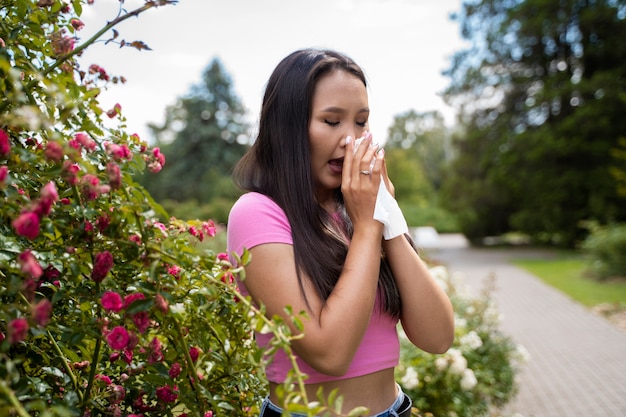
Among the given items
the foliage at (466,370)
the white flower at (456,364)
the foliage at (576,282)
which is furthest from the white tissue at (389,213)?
the foliage at (576,282)

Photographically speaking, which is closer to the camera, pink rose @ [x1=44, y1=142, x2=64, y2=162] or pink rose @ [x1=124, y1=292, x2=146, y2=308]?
pink rose @ [x1=44, y1=142, x2=64, y2=162]

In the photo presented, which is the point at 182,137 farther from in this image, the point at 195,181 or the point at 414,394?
the point at 414,394

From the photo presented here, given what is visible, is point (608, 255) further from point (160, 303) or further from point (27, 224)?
point (27, 224)

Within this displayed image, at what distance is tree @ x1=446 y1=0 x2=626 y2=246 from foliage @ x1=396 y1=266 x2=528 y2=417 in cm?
1476

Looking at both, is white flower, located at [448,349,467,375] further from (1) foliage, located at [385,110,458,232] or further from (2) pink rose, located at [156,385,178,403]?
(1) foliage, located at [385,110,458,232]

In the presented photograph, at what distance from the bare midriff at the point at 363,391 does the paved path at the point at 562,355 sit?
3715 mm

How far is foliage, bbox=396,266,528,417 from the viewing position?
3672mm

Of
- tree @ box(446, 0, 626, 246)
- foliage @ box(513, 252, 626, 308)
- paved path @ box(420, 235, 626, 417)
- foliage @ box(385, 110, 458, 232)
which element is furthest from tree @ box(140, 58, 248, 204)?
paved path @ box(420, 235, 626, 417)

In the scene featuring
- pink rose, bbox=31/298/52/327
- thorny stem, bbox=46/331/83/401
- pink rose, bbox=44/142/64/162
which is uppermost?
pink rose, bbox=44/142/64/162

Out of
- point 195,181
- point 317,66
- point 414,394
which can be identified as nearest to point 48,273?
point 317,66

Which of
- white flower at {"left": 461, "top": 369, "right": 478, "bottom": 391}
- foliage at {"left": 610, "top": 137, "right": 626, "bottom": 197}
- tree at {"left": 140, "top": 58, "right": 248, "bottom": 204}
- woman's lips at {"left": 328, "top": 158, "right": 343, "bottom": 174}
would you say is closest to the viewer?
woman's lips at {"left": 328, "top": 158, "right": 343, "bottom": 174}

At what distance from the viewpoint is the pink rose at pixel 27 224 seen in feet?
2.74

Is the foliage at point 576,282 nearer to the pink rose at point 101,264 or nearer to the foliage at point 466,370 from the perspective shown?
the foliage at point 466,370

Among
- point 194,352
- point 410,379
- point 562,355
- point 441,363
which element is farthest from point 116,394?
point 562,355
